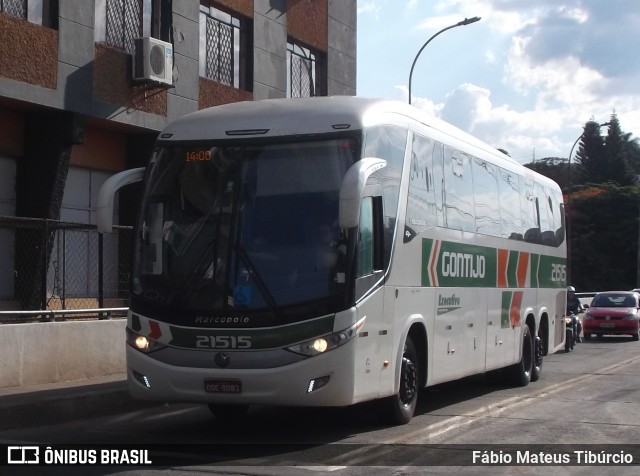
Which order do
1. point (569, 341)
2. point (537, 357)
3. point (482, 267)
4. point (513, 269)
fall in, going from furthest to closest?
point (569, 341) < point (537, 357) < point (513, 269) < point (482, 267)

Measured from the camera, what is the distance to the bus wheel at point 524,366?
1652cm

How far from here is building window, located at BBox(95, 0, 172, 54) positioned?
1867cm

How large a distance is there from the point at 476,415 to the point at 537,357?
18.3 ft

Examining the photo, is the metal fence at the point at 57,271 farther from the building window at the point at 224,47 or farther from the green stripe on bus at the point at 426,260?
the green stripe on bus at the point at 426,260

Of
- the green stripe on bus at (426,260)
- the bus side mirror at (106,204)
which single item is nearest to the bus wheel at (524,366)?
the green stripe on bus at (426,260)

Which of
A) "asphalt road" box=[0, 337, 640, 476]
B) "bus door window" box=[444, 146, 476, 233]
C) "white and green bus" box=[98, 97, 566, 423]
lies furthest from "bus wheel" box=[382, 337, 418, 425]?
"bus door window" box=[444, 146, 476, 233]

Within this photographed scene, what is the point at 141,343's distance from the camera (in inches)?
396

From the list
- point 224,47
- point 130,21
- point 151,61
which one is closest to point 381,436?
point 151,61

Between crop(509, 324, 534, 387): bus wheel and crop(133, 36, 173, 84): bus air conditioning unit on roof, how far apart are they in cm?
824

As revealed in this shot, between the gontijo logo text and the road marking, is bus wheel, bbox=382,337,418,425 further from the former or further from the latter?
the gontijo logo text

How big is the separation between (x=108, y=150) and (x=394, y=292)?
1087 centimetres

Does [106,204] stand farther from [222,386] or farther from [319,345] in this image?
[319,345]

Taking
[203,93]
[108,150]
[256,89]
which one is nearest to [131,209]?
[108,150]

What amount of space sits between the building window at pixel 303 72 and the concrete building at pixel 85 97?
167 cm
